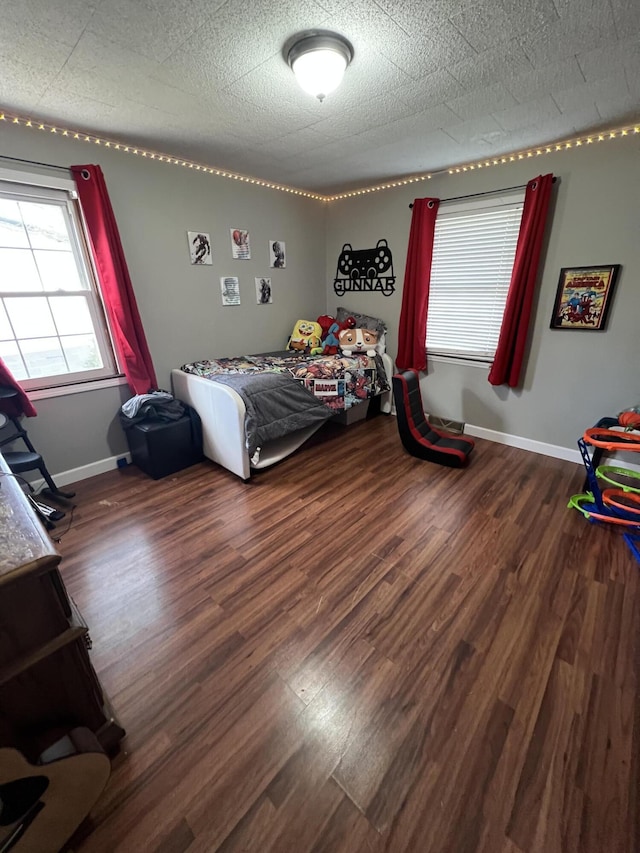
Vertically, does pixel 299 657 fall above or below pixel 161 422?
below

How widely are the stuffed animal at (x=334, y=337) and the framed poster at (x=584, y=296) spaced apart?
1.94 m

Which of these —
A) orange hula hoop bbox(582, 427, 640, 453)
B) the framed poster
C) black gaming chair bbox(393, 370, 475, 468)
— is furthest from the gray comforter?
the framed poster

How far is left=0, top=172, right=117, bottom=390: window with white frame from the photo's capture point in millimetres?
2254

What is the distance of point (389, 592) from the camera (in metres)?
1.69

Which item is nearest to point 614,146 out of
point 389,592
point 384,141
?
point 384,141

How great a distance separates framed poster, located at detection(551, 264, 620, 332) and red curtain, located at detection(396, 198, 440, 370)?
1134 millimetres

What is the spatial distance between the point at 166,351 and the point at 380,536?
237cm

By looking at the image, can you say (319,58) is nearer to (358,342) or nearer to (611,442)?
(358,342)

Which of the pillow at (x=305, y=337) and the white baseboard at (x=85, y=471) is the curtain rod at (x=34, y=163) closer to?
the white baseboard at (x=85, y=471)

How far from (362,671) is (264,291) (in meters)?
3.41

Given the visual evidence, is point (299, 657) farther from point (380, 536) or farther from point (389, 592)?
point (380, 536)

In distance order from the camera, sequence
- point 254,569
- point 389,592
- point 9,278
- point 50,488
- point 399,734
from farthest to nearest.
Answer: point 50,488, point 9,278, point 254,569, point 389,592, point 399,734

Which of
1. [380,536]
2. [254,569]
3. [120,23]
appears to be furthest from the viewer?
[380,536]

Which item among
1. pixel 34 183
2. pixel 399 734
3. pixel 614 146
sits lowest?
pixel 399 734
